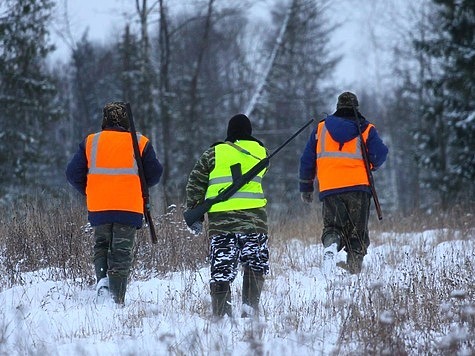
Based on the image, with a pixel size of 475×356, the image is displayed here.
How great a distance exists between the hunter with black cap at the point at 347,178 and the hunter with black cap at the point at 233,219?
1.90 m

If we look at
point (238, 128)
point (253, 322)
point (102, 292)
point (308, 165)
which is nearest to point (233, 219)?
point (238, 128)

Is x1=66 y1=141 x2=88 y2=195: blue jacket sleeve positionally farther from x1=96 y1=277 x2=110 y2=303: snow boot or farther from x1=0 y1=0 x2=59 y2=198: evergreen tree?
x1=0 y1=0 x2=59 y2=198: evergreen tree

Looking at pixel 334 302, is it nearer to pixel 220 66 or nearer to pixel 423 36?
pixel 423 36

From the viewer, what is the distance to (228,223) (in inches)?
220

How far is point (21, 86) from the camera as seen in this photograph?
21547 millimetres

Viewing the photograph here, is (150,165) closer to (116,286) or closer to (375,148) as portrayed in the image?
(116,286)

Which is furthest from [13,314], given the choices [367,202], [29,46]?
[29,46]

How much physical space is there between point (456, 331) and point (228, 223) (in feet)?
6.15

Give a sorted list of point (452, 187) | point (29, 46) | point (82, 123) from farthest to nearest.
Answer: point (82, 123) → point (29, 46) → point (452, 187)

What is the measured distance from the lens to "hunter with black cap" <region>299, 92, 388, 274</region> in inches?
295

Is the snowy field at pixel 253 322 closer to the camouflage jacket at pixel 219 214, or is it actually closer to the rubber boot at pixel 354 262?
the rubber boot at pixel 354 262

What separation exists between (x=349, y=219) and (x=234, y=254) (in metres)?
2.25

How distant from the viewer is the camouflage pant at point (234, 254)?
18.2 ft

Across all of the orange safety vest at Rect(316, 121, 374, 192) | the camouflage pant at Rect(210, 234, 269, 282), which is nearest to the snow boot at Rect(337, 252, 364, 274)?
the orange safety vest at Rect(316, 121, 374, 192)
